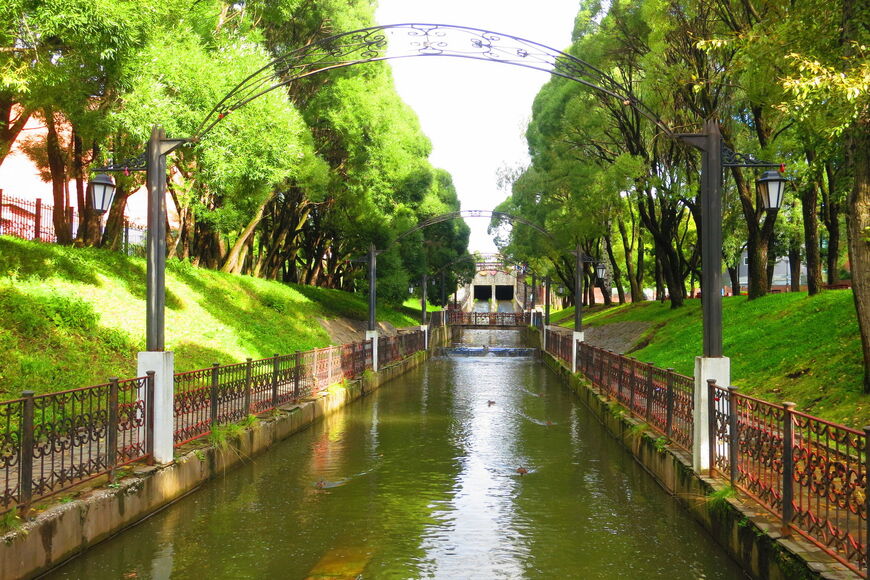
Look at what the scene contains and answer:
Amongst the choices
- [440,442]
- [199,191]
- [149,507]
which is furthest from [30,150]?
[149,507]

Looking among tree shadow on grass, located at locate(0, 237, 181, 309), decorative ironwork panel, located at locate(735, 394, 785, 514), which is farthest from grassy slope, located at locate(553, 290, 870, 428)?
tree shadow on grass, located at locate(0, 237, 181, 309)

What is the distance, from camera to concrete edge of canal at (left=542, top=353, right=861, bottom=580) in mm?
5488

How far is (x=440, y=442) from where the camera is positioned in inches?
539

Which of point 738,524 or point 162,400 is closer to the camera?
point 738,524

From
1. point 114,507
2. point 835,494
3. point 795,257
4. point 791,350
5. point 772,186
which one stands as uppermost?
point 795,257

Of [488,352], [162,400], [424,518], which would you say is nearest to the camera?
[424,518]

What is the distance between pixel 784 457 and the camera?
246 inches

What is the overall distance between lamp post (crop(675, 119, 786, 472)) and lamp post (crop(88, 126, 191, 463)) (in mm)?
6071

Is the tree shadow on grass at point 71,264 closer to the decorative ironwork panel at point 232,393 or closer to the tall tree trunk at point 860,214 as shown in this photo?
the decorative ironwork panel at point 232,393

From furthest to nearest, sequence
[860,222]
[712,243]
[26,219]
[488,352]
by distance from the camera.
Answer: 1. [488,352]
2. [26,219]
3. [860,222]
4. [712,243]

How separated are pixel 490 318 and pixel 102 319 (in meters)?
47.3

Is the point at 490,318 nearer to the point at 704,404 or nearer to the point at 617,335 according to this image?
Answer: the point at 617,335

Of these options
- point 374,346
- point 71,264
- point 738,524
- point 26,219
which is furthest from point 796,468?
point 26,219

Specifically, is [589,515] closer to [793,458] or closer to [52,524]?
[793,458]
